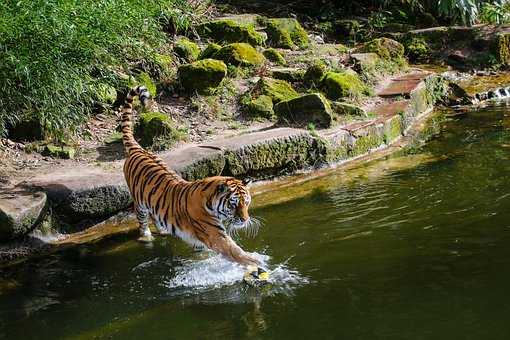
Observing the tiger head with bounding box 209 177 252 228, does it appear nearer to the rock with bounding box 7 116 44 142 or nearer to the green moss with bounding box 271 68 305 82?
the rock with bounding box 7 116 44 142

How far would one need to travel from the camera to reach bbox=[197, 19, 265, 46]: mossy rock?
1158 cm

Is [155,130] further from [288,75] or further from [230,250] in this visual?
[230,250]

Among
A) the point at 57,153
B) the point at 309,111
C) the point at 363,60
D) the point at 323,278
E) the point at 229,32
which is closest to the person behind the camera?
the point at 323,278

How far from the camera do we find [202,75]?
30.5 ft

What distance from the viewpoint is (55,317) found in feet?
14.8

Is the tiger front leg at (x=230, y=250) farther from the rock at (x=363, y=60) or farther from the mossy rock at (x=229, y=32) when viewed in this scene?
the mossy rock at (x=229, y=32)

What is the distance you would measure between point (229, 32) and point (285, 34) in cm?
126

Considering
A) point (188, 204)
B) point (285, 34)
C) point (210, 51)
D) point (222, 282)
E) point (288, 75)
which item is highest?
point (285, 34)

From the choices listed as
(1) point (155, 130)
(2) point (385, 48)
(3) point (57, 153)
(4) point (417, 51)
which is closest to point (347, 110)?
(1) point (155, 130)

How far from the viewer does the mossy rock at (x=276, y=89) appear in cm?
939

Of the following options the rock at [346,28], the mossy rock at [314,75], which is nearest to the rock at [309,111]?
the mossy rock at [314,75]

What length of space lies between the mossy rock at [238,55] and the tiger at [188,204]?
12.9ft

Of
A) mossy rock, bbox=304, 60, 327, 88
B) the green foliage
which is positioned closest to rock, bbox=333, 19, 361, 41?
mossy rock, bbox=304, 60, 327, 88

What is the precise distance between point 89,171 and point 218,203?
2.46 metres
